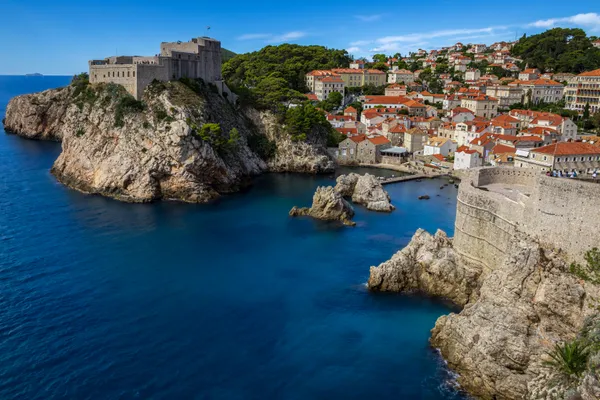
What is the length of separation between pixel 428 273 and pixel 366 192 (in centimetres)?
1607

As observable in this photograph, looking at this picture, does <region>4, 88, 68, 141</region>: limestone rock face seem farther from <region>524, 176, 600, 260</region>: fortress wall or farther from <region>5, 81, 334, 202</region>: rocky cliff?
<region>524, 176, 600, 260</region>: fortress wall

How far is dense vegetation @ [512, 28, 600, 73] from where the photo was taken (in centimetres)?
8744

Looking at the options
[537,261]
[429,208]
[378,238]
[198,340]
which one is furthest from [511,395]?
[429,208]

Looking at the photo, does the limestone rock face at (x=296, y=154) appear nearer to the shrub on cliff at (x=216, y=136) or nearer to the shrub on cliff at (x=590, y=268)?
the shrub on cliff at (x=216, y=136)

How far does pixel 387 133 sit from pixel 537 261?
4654cm

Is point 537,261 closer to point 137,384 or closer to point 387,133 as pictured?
point 137,384

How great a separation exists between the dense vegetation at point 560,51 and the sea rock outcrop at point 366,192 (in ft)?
222

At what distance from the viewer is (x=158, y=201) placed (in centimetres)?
3972

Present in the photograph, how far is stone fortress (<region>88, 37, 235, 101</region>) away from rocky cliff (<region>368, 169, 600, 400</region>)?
33.1 meters

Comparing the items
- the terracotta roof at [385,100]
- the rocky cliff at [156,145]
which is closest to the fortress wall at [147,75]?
the rocky cliff at [156,145]

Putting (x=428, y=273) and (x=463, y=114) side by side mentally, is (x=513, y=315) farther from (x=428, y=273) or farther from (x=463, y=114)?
(x=463, y=114)

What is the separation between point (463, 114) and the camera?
219 ft

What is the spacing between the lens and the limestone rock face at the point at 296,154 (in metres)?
52.5

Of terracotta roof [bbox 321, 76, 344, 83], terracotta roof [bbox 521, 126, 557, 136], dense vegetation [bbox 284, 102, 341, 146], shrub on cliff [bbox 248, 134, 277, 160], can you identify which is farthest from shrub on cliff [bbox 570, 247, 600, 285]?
terracotta roof [bbox 321, 76, 344, 83]
